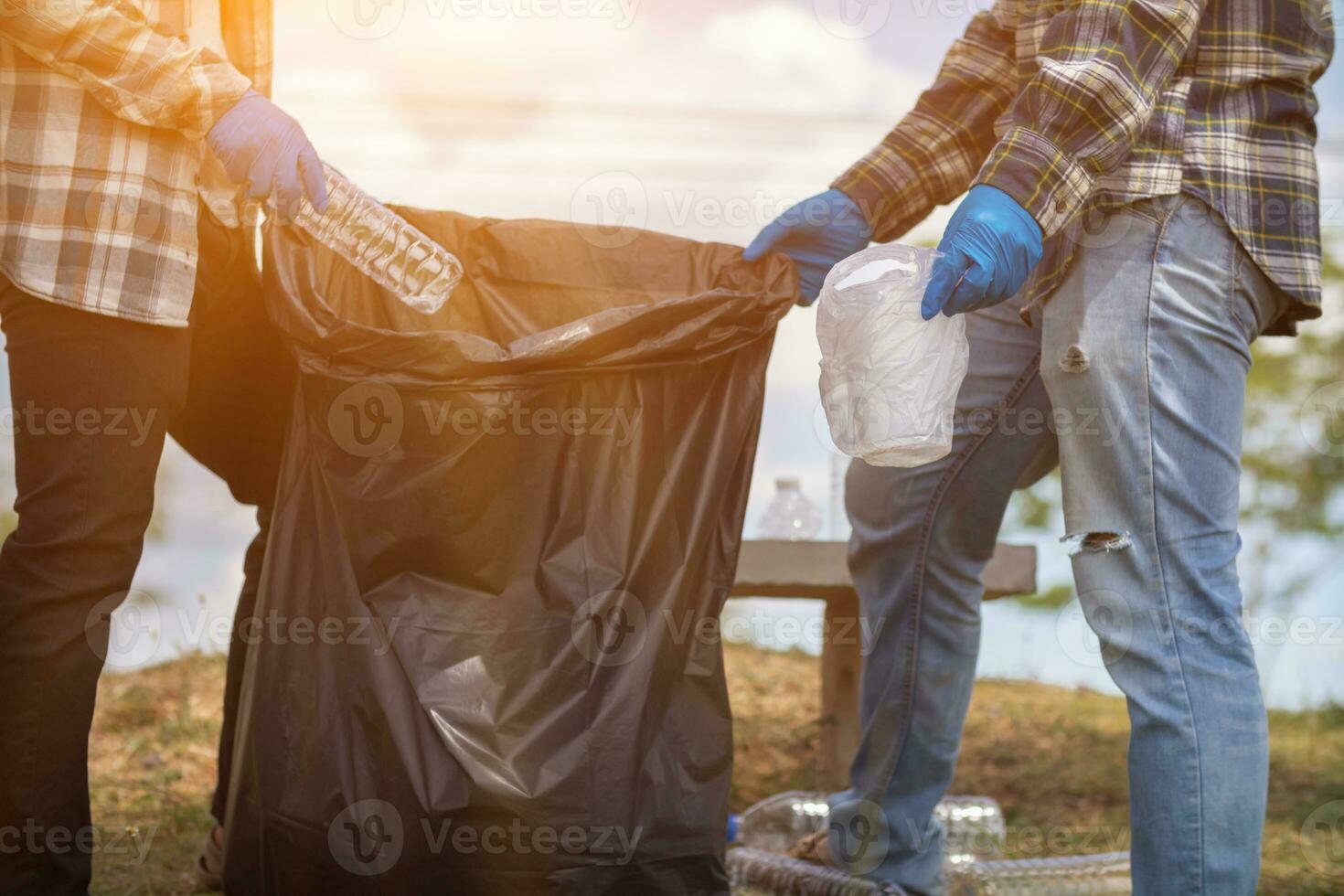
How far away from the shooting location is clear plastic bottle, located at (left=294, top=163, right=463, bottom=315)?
169 cm

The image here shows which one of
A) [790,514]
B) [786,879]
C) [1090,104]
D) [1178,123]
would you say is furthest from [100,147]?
[790,514]

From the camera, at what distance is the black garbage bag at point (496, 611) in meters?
1.45

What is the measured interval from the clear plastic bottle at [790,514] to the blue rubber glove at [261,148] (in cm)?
200

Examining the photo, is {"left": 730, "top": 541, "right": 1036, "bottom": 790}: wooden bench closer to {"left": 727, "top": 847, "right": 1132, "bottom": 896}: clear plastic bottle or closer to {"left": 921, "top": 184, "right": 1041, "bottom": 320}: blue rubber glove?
{"left": 727, "top": 847, "right": 1132, "bottom": 896}: clear plastic bottle

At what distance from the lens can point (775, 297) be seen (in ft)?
5.41

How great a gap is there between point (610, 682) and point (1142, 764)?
0.64 metres

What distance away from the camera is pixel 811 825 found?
7.65ft

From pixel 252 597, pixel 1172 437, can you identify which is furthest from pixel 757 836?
pixel 1172 437

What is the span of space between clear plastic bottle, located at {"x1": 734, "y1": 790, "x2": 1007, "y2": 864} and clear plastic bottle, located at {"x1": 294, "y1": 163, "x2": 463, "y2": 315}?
4.05 feet

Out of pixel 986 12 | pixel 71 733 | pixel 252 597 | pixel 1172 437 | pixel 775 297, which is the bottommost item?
pixel 71 733

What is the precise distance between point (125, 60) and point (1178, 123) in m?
1.27

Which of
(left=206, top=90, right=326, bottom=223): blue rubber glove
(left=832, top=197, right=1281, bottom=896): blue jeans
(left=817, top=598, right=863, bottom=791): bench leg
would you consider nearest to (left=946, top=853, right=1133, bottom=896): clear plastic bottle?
(left=832, top=197, right=1281, bottom=896): blue jeans

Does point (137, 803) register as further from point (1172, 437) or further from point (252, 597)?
point (1172, 437)

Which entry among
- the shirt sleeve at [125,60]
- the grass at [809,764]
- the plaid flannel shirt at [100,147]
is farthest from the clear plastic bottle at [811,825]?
the shirt sleeve at [125,60]
